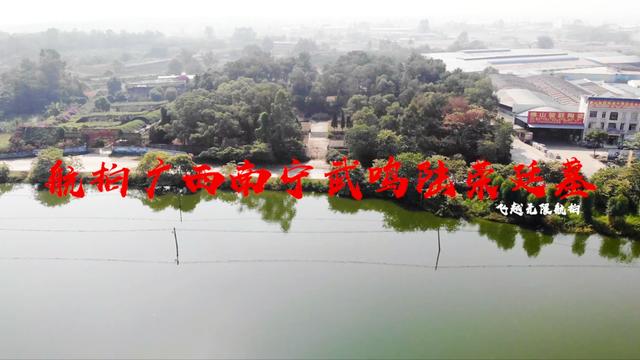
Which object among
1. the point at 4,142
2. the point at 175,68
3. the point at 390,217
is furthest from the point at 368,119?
the point at 175,68

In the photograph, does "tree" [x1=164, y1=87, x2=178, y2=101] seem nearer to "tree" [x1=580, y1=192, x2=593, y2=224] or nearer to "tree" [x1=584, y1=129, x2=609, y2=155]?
"tree" [x1=584, y1=129, x2=609, y2=155]

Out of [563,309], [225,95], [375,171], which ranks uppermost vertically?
[225,95]

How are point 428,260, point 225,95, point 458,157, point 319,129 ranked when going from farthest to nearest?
point 319,129 → point 225,95 → point 458,157 → point 428,260

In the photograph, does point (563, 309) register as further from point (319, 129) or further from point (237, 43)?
point (237, 43)

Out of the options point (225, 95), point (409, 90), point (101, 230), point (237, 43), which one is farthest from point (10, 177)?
point (237, 43)

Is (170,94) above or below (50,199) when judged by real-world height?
above

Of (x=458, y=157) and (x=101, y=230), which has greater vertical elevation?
(x=458, y=157)

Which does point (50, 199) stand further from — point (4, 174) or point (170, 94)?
point (170, 94)
